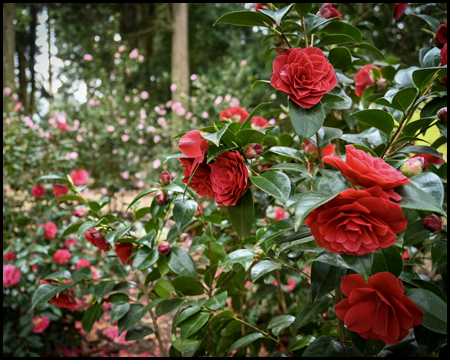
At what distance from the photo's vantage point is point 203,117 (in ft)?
11.2

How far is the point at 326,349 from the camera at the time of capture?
0.56m

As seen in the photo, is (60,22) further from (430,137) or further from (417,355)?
(417,355)

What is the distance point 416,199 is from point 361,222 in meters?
0.08

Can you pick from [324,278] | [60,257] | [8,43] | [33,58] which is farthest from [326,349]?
[33,58]

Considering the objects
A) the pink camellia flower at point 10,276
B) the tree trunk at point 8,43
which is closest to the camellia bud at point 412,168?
the pink camellia flower at point 10,276

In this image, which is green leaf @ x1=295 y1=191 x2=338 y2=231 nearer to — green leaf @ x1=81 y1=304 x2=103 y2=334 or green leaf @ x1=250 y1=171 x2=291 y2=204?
green leaf @ x1=250 y1=171 x2=291 y2=204

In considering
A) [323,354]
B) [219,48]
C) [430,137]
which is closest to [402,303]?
[323,354]

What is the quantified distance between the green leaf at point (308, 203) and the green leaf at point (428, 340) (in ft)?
0.99

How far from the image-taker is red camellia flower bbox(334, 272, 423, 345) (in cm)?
44

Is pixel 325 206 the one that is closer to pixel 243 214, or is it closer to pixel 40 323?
pixel 243 214

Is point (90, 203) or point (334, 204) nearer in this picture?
point (334, 204)

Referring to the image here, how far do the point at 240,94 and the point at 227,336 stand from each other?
11.6 ft

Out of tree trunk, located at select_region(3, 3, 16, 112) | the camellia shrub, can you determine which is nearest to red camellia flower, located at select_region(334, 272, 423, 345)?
the camellia shrub

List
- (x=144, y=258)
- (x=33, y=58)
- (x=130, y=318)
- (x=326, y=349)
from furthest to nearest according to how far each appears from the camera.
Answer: (x=33, y=58) → (x=130, y=318) → (x=144, y=258) → (x=326, y=349)
